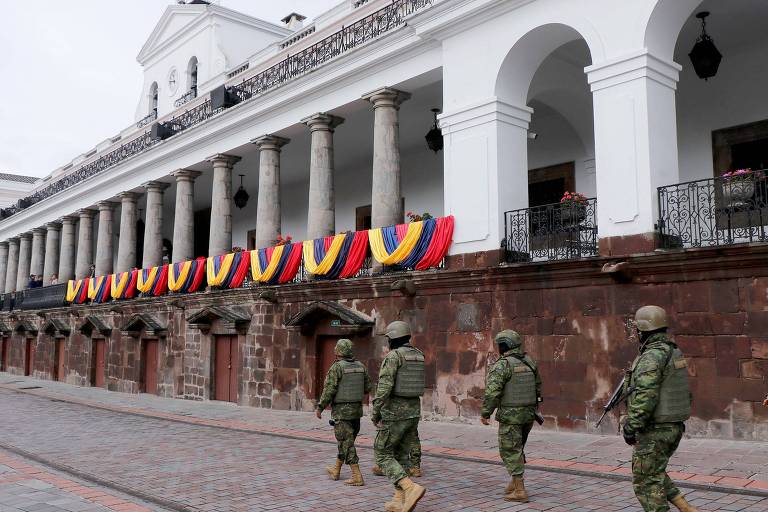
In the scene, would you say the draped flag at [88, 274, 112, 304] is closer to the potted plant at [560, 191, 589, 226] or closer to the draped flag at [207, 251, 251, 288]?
the draped flag at [207, 251, 251, 288]

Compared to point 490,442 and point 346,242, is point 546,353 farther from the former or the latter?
point 346,242

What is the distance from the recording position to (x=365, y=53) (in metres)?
16.4

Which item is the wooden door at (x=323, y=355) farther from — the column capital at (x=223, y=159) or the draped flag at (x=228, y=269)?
the column capital at (x=223, y=159)

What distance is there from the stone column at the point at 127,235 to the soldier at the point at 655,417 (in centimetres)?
2371

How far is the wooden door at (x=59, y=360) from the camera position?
2938 cm

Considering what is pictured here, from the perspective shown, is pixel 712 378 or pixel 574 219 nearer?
pixel 712 378

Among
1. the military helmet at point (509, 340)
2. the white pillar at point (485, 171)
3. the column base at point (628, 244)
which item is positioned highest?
the white pillar at point (485, 171)

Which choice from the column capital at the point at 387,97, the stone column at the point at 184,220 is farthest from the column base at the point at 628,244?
the stone column at the point at 184,220

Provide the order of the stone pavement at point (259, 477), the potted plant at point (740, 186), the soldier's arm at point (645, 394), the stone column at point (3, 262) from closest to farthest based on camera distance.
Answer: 1. the soldier's arm at point (645, 394)
2. the stone pavement at point (259, 477)
3. the potted plant at point (740, 186)
4. the stone column at point (3, 262)

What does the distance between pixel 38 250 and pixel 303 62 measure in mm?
23077

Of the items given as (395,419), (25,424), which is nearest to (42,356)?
(25,424)

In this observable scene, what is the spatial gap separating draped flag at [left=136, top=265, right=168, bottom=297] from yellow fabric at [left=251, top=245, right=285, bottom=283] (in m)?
5.62

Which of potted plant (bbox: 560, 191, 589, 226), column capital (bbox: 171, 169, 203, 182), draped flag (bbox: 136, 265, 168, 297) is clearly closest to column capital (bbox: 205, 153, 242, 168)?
column capital (bbox: 171, 169, 203, 182)

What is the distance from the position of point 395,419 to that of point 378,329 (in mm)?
7458
